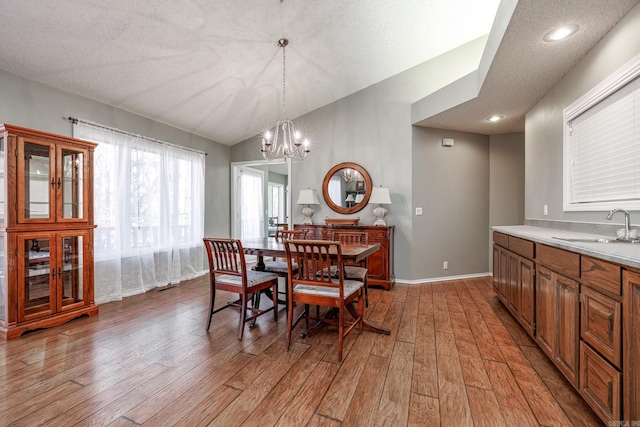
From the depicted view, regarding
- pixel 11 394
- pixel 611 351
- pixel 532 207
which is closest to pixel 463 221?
pixel 532 207

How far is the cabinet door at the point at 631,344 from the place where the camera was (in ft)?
3.81

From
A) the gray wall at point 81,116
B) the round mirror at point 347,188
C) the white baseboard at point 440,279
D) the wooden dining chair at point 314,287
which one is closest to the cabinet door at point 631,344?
the wooden dining chair at point 314,287

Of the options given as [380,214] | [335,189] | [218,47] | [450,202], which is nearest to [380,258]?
[380,214]

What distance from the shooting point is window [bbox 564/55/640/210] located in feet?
6.27

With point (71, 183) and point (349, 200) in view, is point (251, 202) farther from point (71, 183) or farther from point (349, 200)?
A: point (71, 183)

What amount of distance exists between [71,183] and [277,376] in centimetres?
284

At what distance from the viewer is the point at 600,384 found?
1.39 meters

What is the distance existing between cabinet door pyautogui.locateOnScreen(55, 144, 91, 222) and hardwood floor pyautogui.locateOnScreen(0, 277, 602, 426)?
1080mm

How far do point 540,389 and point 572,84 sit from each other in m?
2.51

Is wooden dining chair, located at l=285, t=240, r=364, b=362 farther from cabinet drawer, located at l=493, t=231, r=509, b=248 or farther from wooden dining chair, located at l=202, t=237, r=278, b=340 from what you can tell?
cabinet drawer, located at l=493, t=231, r=509, b=248

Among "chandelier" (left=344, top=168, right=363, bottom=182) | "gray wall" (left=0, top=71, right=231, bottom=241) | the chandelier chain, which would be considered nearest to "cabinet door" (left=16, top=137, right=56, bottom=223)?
"gray wall" (left=0, top=71, right=231, bottom=241)

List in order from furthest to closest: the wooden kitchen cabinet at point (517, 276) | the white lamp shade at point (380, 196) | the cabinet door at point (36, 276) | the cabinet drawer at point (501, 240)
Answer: the white lamp shade at point (380, 196) < the cabinet drawer at point (501, 240) < the cabinet door at point (36, 276) < the wooden kitchen cabinet at point (517, 276)

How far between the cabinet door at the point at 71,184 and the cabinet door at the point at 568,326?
4.12 metres

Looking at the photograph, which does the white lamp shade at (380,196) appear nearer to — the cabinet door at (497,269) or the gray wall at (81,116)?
the cabinet door at (497,269)
